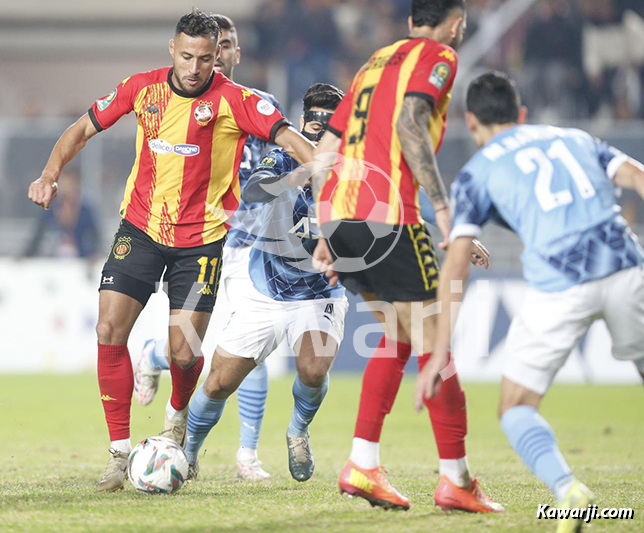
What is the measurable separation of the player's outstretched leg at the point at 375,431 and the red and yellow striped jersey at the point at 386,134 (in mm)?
712

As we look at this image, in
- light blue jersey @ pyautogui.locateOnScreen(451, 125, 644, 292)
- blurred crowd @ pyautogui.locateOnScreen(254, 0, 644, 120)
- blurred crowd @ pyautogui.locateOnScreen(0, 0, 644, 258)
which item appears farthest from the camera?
blurred crowd @ pyautogui.locateOnScreen(254, 0, 644, 120)

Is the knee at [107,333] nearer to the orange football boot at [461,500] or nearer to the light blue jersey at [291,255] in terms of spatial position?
the light blue jersey at [291,255]

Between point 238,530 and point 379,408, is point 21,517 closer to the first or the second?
point 238,530

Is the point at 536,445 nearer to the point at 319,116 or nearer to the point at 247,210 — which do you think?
the point at 319,116

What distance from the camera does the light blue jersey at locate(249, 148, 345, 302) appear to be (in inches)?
237

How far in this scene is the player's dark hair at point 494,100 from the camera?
4180 mm

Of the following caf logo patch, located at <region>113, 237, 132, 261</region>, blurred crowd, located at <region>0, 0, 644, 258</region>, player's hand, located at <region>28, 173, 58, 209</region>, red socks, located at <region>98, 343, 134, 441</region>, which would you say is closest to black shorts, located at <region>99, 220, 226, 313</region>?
caf logo patch, located at <region>113, 237, 132, 261</region>

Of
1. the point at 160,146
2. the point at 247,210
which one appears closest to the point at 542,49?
the point at 247,210

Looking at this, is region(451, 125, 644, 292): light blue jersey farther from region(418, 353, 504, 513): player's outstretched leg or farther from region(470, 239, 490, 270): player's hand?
region(470, 239, 490, 270): player's hand

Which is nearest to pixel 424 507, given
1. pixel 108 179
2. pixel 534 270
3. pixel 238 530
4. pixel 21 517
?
pixel 238 530

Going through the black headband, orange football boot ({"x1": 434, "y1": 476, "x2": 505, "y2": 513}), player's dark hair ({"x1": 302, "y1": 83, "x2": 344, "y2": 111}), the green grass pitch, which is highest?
player's dark hair ({"x1": 302, "y1": 83, "x2": 344, "y2": 111})

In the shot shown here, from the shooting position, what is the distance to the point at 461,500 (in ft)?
14.7

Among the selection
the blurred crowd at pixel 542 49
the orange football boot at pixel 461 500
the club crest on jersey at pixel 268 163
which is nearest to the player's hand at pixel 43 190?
the club crest on jersey at pixel 268 163

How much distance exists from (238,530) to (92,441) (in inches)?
167
